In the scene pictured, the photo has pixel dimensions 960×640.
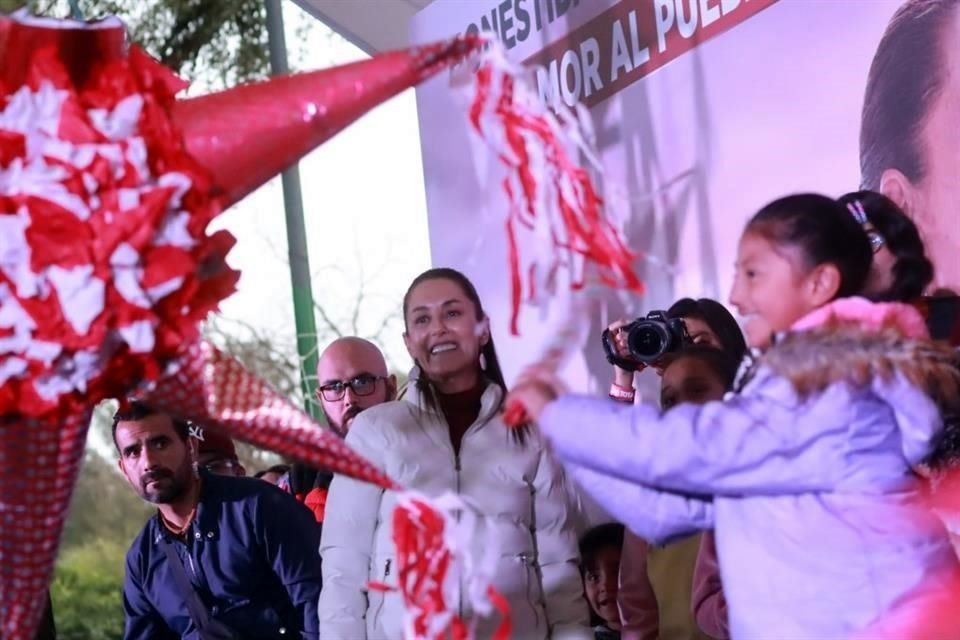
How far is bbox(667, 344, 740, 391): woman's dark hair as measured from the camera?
Answer: 2133mm

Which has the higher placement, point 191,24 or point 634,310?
point 191,24

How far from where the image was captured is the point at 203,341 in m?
1.51

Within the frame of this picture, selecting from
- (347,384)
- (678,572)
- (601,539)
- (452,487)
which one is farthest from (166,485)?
(678,572)

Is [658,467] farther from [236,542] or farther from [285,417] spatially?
[236,542]

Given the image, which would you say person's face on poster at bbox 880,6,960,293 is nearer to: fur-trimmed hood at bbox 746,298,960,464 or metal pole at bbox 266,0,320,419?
fur-trimmed hood at bbox 746,298,960,464

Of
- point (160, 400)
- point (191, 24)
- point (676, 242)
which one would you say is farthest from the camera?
point (191, 24)

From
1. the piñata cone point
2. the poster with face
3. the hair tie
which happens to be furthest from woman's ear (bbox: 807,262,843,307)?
the poster with face

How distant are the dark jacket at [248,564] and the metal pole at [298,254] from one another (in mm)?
1619

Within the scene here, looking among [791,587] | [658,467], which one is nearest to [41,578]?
[658,467]

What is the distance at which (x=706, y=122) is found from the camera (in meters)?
2.76

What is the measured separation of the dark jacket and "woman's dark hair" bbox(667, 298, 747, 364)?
727mm

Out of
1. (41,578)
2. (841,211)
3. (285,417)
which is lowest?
(41,578)

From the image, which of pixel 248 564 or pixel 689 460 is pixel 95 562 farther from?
pixel 689 460

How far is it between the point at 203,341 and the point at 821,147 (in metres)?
1.36
